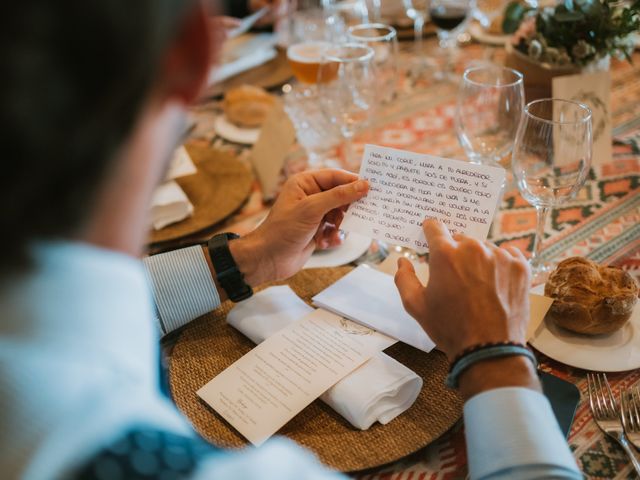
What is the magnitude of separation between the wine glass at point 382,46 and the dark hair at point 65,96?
3.60 feet

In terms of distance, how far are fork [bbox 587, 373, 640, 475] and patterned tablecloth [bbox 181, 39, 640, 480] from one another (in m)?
0.01

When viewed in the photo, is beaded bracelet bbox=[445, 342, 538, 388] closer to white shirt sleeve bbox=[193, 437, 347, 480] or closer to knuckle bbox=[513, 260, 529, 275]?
knuckle bbox=[513, 260, 529, 275]

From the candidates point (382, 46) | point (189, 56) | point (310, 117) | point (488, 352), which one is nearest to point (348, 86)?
point (310, 117)

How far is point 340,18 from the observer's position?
5.69ft

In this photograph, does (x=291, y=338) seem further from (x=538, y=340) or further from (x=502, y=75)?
(x=502, y=75)

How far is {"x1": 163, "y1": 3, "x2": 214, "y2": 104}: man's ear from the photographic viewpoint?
0.40 metres

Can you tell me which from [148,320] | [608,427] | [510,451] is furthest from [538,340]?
[148,320]

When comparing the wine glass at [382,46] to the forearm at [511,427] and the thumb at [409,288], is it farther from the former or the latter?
the forearm at [511,427]

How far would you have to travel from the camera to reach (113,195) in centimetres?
40

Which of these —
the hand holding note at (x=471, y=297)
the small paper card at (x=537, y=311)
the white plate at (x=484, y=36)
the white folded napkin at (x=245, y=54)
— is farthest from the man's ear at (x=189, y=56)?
the white plate at (x=484, y=36)

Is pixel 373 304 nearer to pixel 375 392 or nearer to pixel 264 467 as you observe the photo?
pixel 375 392

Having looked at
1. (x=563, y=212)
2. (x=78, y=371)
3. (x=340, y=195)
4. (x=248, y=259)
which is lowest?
(x=563, y=212)

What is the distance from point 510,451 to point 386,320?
299 mm

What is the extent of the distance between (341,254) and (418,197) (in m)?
0.28
